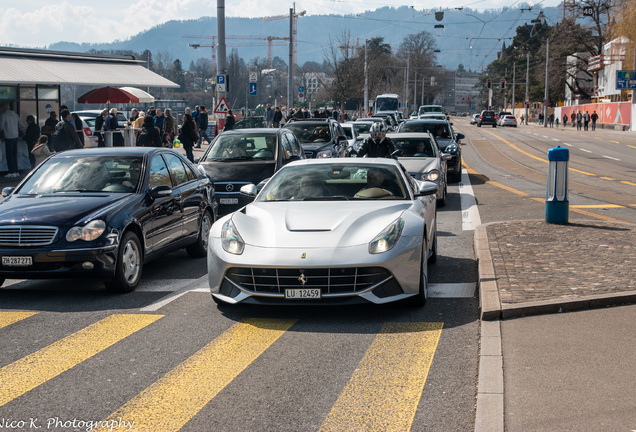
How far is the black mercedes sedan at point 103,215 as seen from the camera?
26.7 feet

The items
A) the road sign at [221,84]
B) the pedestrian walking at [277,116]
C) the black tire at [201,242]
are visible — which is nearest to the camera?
the black tire at [201,242]

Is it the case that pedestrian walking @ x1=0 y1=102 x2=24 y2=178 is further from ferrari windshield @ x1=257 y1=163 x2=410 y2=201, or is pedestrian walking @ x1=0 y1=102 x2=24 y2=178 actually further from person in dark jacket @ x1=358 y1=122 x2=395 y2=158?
ferrari windshield @ x1=257 y1=163 x2=410 y2=201

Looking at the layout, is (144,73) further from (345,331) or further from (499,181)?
(345,331)

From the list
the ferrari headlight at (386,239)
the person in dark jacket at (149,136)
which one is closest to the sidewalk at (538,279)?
the ferrari headlight at (386,239)

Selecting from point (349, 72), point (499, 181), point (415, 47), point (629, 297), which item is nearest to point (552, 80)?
point (349, 72)

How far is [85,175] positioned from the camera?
377 inches

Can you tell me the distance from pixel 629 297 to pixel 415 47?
179 m

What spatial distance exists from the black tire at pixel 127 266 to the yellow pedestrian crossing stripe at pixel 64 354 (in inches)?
37.0

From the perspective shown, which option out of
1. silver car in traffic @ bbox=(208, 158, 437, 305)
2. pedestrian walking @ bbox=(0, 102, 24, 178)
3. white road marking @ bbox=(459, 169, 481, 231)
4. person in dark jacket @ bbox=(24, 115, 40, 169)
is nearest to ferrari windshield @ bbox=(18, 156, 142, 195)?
silver car in traffic @ bbox=(208, 158, 437, 305)

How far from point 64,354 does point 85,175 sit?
12.4 feet

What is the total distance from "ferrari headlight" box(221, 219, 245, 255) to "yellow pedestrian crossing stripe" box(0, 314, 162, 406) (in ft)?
3.01

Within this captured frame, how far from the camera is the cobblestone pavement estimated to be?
24.7ft

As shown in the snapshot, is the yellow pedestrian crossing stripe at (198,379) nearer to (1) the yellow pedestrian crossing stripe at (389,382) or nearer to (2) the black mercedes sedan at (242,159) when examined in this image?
(1) the yellow pedestrian crossing stripe at (389,382)

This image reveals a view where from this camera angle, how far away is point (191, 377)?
558 centimetres
